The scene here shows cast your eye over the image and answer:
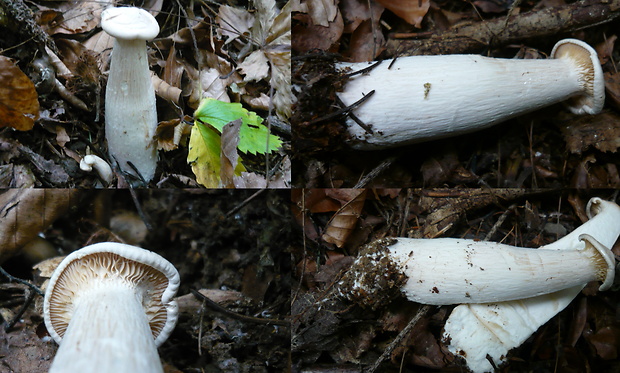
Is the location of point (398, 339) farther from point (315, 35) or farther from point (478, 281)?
point (315, 35)

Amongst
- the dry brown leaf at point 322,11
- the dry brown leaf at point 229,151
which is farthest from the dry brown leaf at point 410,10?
the dry brown leaf at point 229,151

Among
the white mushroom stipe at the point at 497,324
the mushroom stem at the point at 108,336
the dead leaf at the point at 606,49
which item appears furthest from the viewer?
the dead leaf at the point at 606,49

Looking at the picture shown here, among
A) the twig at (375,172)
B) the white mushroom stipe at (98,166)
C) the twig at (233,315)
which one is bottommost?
the twig at (233,315)

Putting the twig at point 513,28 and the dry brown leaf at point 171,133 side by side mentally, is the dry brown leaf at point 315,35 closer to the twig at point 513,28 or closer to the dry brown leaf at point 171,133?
the twig at point 513,28

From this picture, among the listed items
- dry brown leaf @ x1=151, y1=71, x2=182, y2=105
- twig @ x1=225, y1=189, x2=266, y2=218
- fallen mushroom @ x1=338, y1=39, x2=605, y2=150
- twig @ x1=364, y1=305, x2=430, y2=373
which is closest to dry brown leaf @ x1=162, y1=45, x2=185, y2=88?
dry brown leaf @ x1=151, y1=71, x2=182, y2=105

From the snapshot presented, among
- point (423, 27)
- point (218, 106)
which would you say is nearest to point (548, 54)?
point (423, 27)

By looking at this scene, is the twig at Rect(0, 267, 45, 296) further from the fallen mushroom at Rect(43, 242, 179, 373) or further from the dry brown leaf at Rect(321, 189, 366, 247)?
the dry brown leaf at Rect(321, 189, 366, 247)

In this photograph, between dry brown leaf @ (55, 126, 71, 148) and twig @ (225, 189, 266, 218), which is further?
twig @ (225, 189, 266, 218)

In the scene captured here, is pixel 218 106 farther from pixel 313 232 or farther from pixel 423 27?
pixel 423 27
